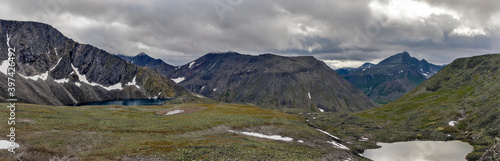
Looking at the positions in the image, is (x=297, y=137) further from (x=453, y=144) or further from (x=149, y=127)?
(x=453, y=144)

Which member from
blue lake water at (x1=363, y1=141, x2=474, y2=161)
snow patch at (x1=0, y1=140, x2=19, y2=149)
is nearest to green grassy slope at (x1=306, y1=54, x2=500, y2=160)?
blue lake water at (x1=363, y1=141, x2=474, y2=161)

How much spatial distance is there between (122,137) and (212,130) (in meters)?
20.0

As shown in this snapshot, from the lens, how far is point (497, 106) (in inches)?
3093

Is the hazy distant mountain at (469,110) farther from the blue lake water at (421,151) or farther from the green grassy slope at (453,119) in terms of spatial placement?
the blue lake water at (421,151)

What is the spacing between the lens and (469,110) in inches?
3595

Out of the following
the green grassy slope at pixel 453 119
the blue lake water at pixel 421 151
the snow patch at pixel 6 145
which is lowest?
the blue lake water at pixel 421 151

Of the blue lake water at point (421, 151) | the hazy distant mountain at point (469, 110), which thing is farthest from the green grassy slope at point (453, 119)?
the blue lake water at point (421, 151)

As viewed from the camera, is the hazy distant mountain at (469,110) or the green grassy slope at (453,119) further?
the green grassy slope at (453,119)

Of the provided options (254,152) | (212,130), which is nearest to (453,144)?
(254,152)

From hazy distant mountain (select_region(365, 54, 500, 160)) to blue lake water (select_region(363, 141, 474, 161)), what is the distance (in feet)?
9.87

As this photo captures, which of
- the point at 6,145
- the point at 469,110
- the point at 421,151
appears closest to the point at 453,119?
the point at 469,110

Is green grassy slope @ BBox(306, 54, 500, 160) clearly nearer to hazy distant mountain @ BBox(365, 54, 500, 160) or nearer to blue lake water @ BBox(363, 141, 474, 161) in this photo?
hazy distant mountain @ BBox(365, 54, 500, 160)

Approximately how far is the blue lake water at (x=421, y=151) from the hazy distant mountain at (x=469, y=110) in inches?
118

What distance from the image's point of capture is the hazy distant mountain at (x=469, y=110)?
65750 millimetres
